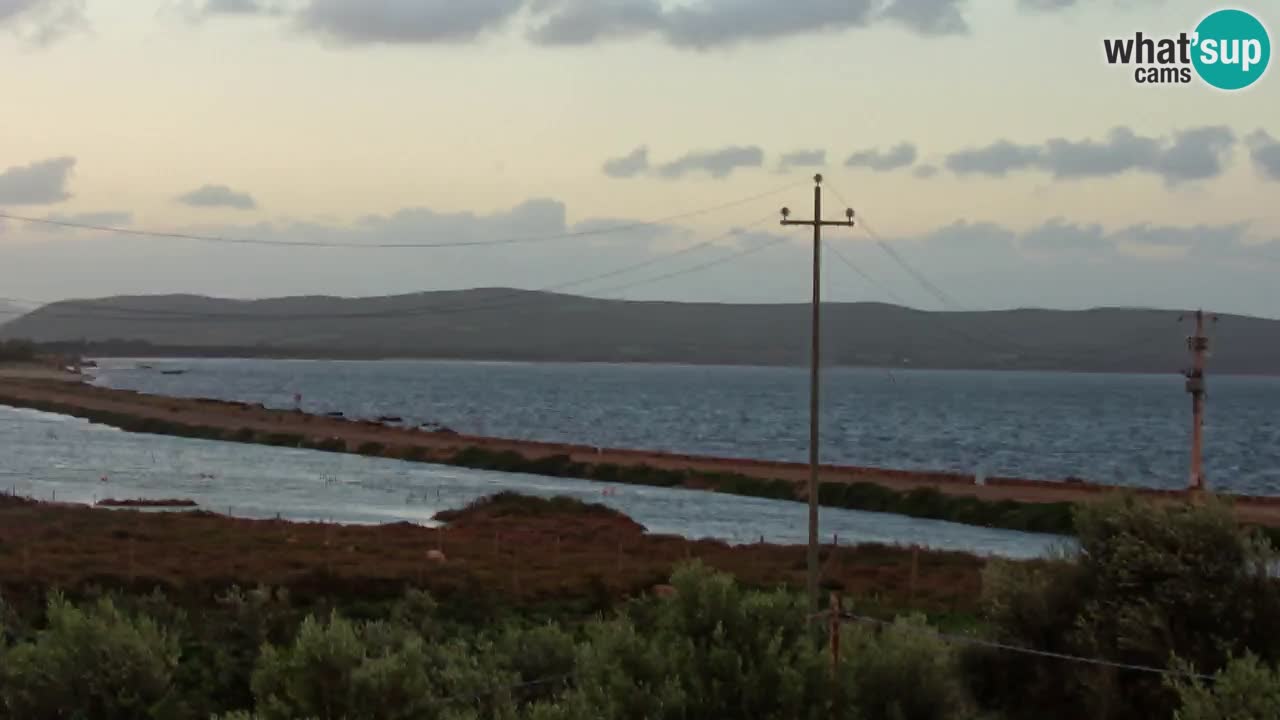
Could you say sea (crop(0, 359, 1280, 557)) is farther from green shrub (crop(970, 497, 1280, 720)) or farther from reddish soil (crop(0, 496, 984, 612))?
reddish soil (crop(0, 496, 984, 612))

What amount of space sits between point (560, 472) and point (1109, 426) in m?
95.7

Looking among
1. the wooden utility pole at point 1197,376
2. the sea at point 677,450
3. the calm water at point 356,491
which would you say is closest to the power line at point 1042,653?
the sea at point 677,450

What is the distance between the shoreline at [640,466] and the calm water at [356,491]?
90.8 inches

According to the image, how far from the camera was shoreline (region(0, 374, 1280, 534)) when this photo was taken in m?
70.6

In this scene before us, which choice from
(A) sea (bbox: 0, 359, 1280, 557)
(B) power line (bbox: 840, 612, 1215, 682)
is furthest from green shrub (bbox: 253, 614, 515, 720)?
(A) sea (bbox: 0, 359, 1280, 557)

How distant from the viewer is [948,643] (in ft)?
75.2

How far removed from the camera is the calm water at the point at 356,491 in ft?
199

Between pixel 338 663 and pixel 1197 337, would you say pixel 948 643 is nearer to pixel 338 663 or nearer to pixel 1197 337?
pixel 338 663

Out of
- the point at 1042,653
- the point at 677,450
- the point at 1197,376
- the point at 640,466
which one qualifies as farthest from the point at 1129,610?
the point at 677,450

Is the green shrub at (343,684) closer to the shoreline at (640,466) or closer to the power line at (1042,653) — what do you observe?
the power line at (1042,653)

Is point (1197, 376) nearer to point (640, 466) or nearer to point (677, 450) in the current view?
point (640, 466)

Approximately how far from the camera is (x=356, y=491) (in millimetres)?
72375

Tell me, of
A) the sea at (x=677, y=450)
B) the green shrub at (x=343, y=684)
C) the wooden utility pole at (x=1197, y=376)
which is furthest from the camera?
the sea at (x=677, y=450)

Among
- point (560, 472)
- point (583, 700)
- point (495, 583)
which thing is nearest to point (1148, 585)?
point (583, 700)
